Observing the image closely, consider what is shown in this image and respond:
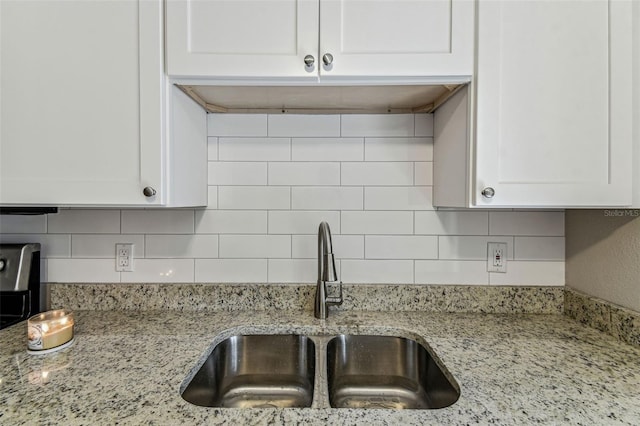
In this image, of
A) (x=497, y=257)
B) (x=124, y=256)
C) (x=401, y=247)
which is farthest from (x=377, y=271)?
(x=124, y=256)

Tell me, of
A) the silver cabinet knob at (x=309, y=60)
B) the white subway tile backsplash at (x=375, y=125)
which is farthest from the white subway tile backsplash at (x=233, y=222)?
the silver cabinet knob at (x=309, y=60)

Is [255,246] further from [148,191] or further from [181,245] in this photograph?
[148,191]

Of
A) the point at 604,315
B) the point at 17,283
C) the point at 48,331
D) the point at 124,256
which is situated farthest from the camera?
the point at 124,256

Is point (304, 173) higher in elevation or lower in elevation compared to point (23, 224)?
higher

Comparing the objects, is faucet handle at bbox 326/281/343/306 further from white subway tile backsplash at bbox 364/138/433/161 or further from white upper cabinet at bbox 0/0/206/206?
white upper cabinet at bbox 0/0/206/206

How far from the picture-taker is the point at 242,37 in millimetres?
910

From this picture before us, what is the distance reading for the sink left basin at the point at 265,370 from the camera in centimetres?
105

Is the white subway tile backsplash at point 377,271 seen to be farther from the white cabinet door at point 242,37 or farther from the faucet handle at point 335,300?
the white cabinet door at point 242,37

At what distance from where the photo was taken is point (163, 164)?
3.03 ft

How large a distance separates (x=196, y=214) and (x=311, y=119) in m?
0.60

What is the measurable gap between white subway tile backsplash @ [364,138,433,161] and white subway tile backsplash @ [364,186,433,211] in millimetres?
116

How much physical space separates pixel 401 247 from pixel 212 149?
2.82 feet

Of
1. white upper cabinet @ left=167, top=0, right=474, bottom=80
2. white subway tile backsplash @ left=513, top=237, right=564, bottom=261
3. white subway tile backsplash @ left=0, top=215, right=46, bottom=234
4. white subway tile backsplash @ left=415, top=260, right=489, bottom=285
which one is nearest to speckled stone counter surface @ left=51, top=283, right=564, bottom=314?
white subway tile backsplash @ left=415, top=260, right=489, bottom=285

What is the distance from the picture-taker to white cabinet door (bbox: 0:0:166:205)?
2.97 feet
